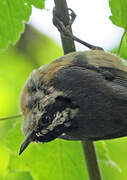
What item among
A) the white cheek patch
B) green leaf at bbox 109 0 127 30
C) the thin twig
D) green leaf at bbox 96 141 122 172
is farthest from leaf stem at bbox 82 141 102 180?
green leaf at bbox 109 0 127 30

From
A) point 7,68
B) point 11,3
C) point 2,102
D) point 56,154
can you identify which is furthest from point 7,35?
point 7,68

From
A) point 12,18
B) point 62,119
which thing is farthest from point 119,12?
point 62,119

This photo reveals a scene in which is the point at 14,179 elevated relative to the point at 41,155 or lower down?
lower down

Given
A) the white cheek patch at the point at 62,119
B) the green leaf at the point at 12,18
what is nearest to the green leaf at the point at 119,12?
the green leaf at the point at 12,18

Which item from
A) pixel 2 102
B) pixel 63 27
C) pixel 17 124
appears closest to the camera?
pixel 63 27

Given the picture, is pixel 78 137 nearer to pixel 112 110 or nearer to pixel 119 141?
pixel 112 110

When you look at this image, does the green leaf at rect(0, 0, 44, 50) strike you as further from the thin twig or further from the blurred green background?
the blurred green background

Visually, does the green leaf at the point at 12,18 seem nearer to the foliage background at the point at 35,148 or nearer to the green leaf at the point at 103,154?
the foliage background at the point at 35,148
